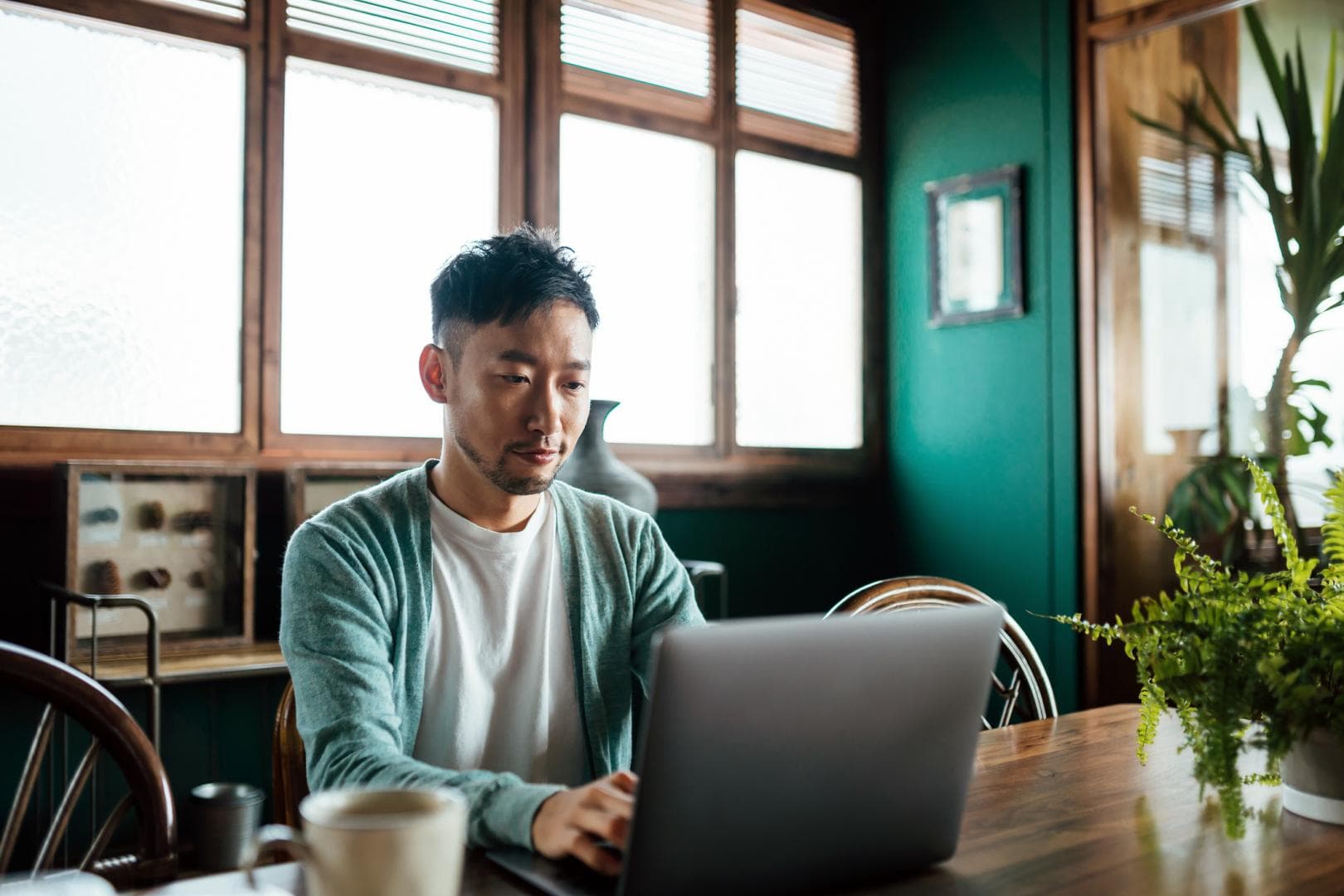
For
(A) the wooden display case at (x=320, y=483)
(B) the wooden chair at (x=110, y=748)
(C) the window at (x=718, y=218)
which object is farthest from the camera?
(C) the window at (x=718, y=218)

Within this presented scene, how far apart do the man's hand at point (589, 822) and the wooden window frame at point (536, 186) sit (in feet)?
6.92

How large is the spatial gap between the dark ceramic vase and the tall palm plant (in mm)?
1664

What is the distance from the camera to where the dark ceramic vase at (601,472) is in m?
2.73

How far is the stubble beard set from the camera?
4.28 feet

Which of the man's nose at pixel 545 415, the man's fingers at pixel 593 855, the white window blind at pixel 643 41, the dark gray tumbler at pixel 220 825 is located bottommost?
the dark gray tumbler at pixel 220 825

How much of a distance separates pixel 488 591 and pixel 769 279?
8.68 feet

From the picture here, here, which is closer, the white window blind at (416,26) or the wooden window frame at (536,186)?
the wooden window frame at (536,186)

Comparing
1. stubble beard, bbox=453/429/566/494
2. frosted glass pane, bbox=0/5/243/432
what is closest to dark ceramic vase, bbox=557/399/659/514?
frosted glass pane, bbox=0/5/243/432

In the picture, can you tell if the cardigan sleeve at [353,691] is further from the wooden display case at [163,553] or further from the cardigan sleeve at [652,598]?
the wooden display case at [163,553]

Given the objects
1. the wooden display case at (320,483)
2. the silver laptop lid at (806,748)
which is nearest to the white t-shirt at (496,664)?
the silver laptop lid at (806,748)

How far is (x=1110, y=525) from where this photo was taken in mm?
3326

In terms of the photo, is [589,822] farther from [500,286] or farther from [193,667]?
[193,667]

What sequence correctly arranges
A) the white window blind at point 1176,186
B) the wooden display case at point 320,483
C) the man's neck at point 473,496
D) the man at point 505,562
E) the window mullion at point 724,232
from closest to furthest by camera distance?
the man at point 505,562, the man's neck at point 473,496, the wooden display case at point 320,483, the white window blind at point 1176,186, the window mullion at point 724,232

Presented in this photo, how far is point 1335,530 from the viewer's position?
3.44 ft
